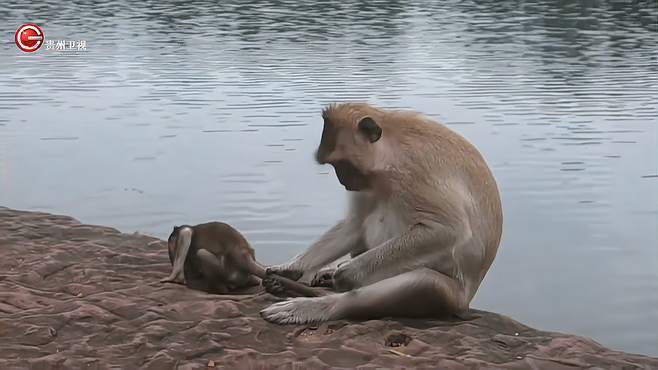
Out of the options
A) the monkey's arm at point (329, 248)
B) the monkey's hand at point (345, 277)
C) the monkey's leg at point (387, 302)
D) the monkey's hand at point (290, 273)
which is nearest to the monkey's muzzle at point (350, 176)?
the monkey's arm at point (329, 248)

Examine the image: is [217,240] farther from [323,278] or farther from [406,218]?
[406,218]

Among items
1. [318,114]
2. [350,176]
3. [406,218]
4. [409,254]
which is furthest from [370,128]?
[318,114]

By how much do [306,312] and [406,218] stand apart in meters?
0.77

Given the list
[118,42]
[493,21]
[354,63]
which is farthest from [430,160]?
[493,21]

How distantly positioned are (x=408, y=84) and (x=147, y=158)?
8368 millimetres

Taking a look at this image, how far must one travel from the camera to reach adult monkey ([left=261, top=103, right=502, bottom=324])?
5.42 metres

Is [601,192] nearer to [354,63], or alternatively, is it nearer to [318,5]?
[354,63]

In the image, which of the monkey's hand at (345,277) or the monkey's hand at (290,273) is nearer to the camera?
the monkey's hand at (345,277)

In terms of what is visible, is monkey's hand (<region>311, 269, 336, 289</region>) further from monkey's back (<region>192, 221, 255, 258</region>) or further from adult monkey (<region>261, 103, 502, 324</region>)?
monkey's back (<region>192, 221, 255, 258</region>)

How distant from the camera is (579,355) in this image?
5.23 meters

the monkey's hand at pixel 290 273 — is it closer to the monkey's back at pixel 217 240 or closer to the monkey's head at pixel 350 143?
the monkey's back at pixel 217 240

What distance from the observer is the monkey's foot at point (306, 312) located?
548cm

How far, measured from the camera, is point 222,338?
5262 millimetres

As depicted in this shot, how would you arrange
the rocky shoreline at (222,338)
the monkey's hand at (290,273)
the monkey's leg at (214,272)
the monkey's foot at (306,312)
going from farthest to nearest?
the monkey's leg at (214,272) → the monkey's hand at (290,273) → the monkey's foot at (306,312) → the rocky shoreline at (222,338)
